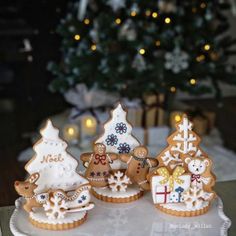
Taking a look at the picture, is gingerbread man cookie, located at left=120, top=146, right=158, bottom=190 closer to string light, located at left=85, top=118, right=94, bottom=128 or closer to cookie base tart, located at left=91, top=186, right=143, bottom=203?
cookie base tart, located at left=91, top=186, right=143, bottom=203

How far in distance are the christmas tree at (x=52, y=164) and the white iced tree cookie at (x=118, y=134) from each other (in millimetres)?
144

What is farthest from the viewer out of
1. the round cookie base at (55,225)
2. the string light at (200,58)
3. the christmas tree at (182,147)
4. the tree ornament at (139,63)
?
the string light at (200,58)

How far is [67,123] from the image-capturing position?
118 inches

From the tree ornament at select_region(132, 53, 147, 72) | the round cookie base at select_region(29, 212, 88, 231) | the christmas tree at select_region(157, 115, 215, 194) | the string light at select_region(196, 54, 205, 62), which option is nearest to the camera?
the round cookie base at select_region(29, 212, 88, 231)

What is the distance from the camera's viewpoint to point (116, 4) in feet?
8.89

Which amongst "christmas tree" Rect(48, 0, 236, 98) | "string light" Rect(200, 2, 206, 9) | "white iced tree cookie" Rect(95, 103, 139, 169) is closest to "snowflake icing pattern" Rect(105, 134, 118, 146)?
"white iced tree cookie" Rect(95, 103, 139, 169)

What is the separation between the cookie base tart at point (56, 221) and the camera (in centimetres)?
115

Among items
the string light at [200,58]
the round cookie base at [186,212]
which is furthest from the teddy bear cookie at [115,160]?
the string light at [200,58]

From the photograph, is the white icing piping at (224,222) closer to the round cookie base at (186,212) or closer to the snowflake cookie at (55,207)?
the round cookie base at (186,212)

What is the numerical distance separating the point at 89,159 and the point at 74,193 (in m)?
0.13

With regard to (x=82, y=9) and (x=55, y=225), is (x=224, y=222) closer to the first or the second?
(x=55, y=225)

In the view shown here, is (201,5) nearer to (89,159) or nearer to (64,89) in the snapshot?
(64,89)

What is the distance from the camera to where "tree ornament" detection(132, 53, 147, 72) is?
2.65m

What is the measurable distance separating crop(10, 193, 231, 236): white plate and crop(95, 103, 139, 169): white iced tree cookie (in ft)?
0.49
